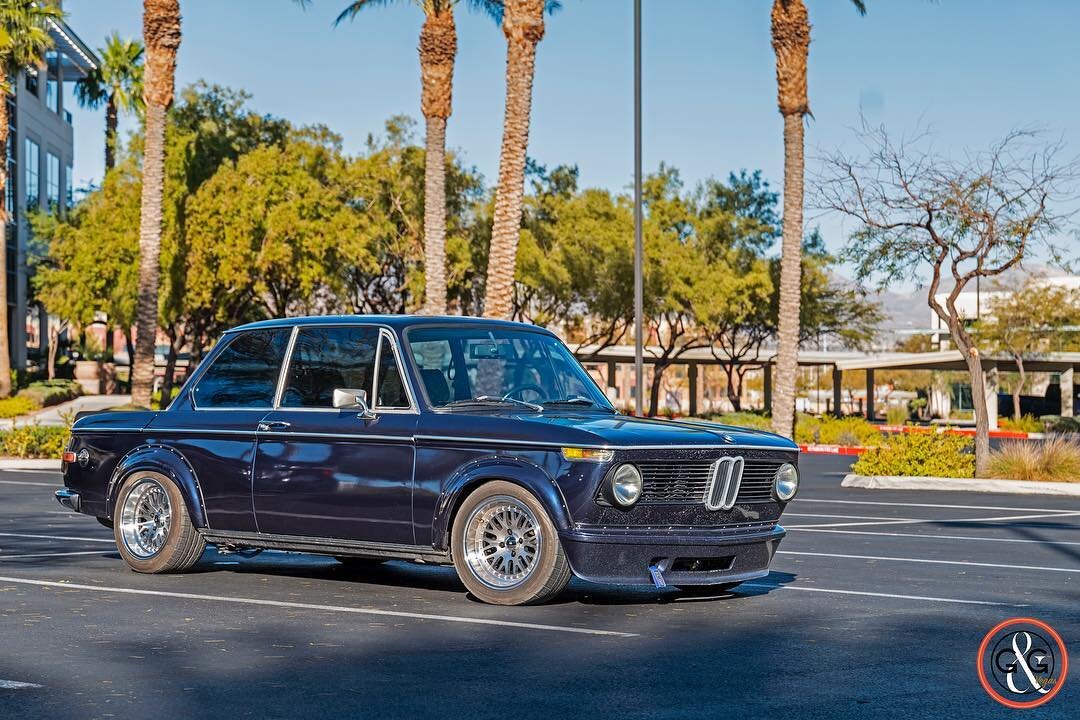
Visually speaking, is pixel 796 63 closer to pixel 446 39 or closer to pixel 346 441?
pixel 446 39

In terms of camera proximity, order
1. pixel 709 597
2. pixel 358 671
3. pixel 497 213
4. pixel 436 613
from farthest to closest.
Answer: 1. pixel 497 213
2. pixel 709 597
3. pixel 436 613
4. pixel 358 671

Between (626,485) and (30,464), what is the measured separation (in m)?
20.9

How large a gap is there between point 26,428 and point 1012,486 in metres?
18.4

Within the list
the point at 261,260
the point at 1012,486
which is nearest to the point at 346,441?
the point at 1012,486

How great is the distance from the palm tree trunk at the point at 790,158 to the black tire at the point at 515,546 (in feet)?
89.7

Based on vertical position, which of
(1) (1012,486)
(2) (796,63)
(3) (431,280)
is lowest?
(1) (1012,486)

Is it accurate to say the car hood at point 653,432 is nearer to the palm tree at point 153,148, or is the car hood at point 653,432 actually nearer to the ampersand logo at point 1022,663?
the ampersand logo at point 1022,663

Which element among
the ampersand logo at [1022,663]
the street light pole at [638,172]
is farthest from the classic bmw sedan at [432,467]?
the street light pole at [638,172]

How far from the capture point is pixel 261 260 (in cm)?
4775

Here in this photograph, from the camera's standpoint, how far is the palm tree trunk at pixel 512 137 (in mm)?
33531

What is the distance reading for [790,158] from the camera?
36.7 meters

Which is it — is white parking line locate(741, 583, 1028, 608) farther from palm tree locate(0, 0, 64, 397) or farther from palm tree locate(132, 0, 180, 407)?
palm tree locate(0, 0, 64, 397)

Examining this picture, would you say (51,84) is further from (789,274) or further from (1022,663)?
(1022,663)

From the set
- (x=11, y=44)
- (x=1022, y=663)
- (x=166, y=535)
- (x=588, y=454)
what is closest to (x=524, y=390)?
(x=588, y=454)
